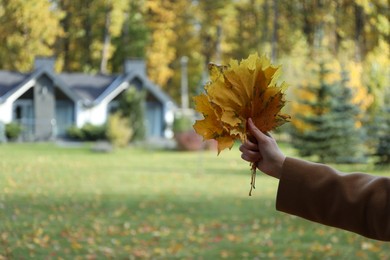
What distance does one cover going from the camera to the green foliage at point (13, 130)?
11.9 m

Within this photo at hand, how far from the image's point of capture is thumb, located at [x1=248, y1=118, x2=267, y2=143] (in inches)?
49.4

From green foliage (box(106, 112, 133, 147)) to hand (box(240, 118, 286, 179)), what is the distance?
66.5 feet

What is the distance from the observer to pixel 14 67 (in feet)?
28.9

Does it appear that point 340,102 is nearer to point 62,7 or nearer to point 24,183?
point 24,183

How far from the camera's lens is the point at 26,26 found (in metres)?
6.33

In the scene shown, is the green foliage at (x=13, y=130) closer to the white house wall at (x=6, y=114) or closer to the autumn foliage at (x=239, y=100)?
the white house wall at (x=6, y=114)

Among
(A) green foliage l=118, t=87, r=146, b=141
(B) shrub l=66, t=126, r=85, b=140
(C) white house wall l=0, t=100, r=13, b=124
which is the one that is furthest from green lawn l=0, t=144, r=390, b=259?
(A) green foliage l=118, t=87, r=146, b=141

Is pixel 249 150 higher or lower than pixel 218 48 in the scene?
lower

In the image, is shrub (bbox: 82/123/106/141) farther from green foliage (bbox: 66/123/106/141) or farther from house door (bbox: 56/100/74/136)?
house door (bbox: 56/100/74/136)

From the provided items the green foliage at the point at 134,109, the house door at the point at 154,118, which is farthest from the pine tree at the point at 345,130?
the house door at the point at 154,118

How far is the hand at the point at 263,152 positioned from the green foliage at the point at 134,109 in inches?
909

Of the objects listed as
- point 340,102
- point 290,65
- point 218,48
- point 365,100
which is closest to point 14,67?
point 340,102

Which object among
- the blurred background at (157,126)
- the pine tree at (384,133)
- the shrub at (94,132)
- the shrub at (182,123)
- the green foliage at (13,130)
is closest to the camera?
the blurred background at (157,126)

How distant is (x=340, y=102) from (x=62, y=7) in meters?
11.3
